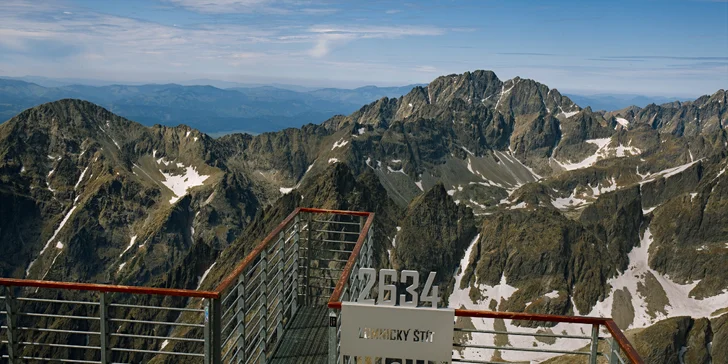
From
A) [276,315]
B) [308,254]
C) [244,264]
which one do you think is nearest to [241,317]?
[244,264]

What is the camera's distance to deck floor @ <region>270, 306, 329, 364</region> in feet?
33.8

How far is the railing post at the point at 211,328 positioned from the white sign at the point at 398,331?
1662mm

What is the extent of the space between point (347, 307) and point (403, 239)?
418 feet

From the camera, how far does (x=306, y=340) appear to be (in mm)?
11117

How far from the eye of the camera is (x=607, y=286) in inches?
5049

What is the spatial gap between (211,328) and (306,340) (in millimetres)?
4001

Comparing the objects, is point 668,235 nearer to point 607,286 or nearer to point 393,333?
point 607,286

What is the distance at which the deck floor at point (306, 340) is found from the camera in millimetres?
10312

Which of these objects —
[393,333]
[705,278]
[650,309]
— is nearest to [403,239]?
[650,309]

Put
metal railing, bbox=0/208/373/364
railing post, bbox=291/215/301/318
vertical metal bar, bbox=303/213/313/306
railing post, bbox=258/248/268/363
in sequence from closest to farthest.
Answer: metal railing, bbox=0/208/373/364
railing post, bbox=258/248/268/363
railing post, bbox=291/215/301/318
vertical metal bar, bbox=303/213/313/306

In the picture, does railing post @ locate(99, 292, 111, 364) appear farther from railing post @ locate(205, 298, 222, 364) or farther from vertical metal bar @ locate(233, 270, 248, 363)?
vertical metal bar @ locate(233, 270, 248, 363)

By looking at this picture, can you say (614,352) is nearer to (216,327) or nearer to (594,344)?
(594,344)

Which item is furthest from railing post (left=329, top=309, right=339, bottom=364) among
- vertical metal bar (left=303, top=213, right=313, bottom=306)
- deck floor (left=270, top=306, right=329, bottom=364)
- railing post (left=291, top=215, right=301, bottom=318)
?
vertical metal bar (left=303, top=213, right=313, bottom=306)

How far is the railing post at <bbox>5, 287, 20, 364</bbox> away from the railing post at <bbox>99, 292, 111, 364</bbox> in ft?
4.67
